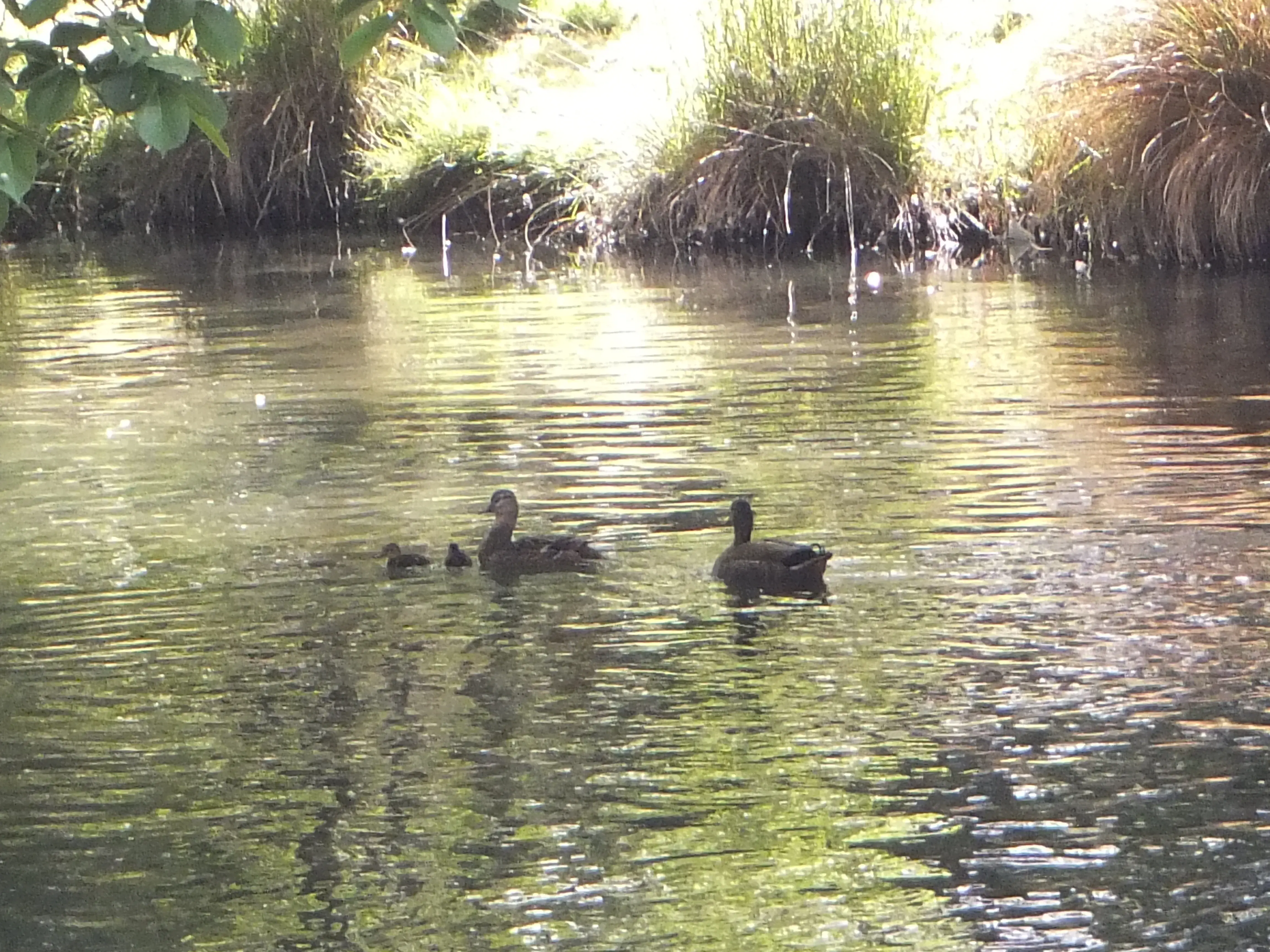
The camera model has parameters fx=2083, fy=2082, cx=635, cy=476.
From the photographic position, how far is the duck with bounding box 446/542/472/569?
7.76m

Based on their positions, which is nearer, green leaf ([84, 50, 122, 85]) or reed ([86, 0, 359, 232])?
green leaf ([84, 50, 122, 85])

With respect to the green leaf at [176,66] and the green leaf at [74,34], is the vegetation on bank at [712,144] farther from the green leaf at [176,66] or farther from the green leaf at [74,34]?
the green leaf at [176,66]

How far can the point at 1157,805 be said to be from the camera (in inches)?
204

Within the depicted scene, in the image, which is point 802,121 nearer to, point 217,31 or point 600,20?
point 600,20

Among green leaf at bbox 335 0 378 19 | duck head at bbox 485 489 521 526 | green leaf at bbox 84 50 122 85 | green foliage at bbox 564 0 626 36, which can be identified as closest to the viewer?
green leaf at bbox 84 50 122 85

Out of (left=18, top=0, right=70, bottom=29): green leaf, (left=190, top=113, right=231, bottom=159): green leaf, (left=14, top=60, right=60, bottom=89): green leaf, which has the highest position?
(left=18, top=0, right=70, bottom=29): green leaf

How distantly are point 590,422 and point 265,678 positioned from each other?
15.1ft

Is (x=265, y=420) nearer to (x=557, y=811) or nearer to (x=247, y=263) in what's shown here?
(x=557, y=811)

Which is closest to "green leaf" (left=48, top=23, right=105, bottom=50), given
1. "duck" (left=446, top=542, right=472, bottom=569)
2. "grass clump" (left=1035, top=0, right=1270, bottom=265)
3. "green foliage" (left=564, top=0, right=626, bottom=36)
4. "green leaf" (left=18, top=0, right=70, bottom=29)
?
"green leaf" (left=18, top=0, right=70, bottom=29)

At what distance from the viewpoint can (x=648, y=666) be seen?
6492 millimetres

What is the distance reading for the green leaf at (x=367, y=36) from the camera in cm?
470

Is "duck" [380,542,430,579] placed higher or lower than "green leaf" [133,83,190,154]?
lower

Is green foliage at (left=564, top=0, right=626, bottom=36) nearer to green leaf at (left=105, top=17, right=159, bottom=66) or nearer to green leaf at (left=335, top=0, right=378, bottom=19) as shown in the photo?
green leaf at (left=335, top=0, right=378, bottom=19)

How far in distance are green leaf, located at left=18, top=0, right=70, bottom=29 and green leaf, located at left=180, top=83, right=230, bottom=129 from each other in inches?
11.7
